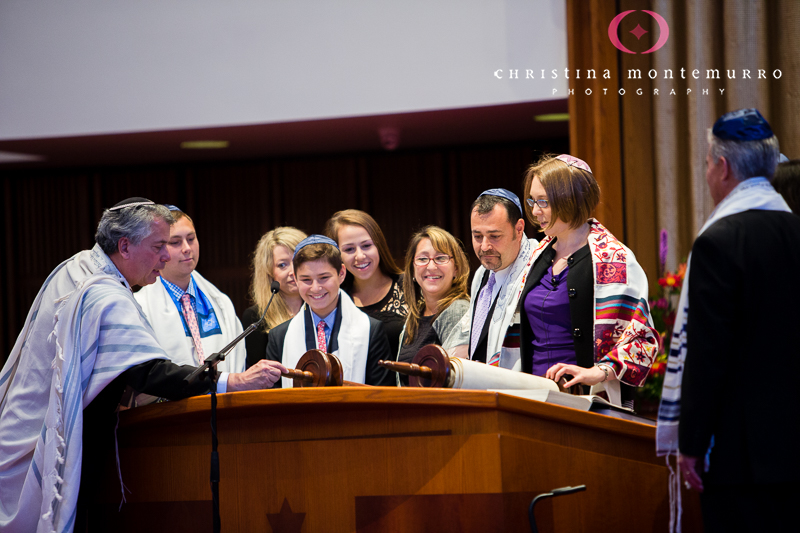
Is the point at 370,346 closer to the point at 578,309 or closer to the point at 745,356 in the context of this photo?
the point at 578,309

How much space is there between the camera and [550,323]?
8.29 ft

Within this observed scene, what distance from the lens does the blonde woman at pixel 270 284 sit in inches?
150

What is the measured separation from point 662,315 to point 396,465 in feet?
8.47

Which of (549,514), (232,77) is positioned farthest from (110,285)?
(232,77)

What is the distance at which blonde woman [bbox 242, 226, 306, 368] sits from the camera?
382cm

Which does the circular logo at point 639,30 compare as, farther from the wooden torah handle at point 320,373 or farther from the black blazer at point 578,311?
the wooden torah handle at point 320,373

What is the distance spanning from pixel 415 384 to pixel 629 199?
240cm

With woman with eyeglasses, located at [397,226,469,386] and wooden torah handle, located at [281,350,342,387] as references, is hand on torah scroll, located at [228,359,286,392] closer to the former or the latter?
wooden torah handle, located at [281,350,342,387]

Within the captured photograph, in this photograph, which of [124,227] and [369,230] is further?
[369,230]

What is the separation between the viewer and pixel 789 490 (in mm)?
1680

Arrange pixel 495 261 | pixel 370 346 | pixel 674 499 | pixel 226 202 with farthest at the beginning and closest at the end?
pixel 226 202
pixel 370 346
pixel 495 261
pixel 674 499

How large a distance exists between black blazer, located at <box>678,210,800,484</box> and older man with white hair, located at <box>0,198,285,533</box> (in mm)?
1064

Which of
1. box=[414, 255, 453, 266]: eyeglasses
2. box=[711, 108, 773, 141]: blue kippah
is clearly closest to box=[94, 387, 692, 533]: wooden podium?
box=[711, 108, 773, 141]: blue kippah

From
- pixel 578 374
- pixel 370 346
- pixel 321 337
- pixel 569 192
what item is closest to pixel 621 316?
pixel 578 374
